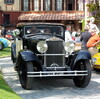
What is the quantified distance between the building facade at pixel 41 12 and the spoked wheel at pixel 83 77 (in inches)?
1294

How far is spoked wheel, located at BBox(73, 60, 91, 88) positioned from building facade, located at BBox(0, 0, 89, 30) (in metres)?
32.9

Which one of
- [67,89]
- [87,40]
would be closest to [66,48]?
[67,89]

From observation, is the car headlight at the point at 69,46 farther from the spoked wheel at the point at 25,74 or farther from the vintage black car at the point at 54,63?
the spoked wheel at the point at 25,74

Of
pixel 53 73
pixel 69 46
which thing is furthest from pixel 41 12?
pixel 53 73

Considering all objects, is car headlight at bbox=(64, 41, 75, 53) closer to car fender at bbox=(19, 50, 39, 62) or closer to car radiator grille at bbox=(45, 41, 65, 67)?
car radiator grille at bbox=(45, 41, 65, 67)

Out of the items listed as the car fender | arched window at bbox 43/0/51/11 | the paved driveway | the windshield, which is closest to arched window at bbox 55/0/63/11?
arched window at bbox 43/0/51/11

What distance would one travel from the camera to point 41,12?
140 ft

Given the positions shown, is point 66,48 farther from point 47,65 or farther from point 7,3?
point 7,3

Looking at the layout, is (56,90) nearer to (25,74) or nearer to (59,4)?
(25,74)

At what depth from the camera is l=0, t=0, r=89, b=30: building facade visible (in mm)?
41250

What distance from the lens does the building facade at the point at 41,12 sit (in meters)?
41.2

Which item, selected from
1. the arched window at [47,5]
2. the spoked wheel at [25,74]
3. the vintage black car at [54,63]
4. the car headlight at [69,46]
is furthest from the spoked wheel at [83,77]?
the arched window at [47,5]

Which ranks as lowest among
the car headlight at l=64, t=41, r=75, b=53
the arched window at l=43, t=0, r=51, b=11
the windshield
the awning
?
the car headlight at l=64, t=41, r=75, b=53

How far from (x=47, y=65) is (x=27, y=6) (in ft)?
120
